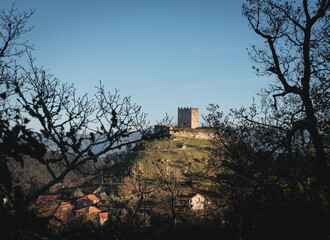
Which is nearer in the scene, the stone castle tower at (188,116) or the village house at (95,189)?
the village house at (95,189)

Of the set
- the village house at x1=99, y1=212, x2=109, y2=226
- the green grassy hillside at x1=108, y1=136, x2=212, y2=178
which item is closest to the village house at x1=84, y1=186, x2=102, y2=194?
the green grassy hillside at x1=108, y1=136, x2=212, y2=178

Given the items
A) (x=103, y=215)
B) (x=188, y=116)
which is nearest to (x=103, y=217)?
(x=103, y=215)

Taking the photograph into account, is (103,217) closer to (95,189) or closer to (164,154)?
(95,189)

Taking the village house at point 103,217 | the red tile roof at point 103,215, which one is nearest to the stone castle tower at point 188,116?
the red tile roof at point 103,215

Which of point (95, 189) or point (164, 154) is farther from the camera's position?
point (164, 154)

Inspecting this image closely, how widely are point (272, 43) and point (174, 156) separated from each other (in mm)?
63644

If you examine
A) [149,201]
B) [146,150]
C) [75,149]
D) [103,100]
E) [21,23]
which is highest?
[146,150]

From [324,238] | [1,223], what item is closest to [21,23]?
[1,223]

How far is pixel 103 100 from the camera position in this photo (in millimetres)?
6406

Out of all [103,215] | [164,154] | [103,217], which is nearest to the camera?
[103,217]

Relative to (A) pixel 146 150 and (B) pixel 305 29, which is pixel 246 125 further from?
(A) pixel 146 150

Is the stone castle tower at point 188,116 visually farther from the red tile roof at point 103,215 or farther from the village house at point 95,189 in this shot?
the red tile roof at point 103,215

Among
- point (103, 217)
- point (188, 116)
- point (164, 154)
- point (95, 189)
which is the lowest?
point (103, 217)

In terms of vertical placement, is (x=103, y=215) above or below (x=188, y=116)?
below
